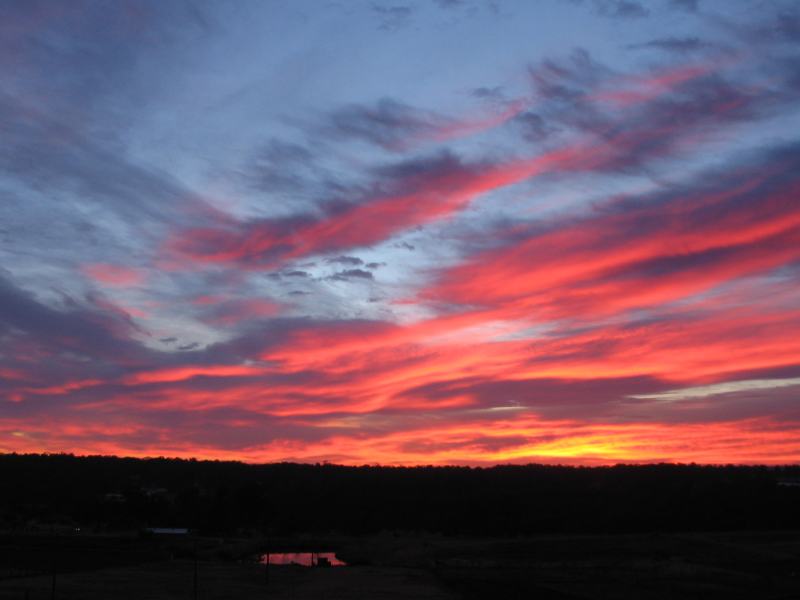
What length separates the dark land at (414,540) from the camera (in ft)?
217

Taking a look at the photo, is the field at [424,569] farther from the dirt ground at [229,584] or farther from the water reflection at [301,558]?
the water reflection at [301,558]

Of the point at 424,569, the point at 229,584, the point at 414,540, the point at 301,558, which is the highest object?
the point at 414,540

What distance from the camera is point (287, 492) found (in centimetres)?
18800

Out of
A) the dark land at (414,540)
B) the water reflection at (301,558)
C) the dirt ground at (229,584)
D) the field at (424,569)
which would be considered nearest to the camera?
the dirt ground at (229,584)

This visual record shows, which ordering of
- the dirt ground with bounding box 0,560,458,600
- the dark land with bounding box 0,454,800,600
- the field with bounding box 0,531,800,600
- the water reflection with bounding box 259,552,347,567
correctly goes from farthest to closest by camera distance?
1. the water reflection with bounding box 259,552,347,567
2. the dark land with bounding box 0,454,800,600
3. the field with bounding box 0,531,800,600
4. the dirt ground with bounding box 0,560,458,600

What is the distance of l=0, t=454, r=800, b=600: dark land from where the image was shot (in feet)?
217

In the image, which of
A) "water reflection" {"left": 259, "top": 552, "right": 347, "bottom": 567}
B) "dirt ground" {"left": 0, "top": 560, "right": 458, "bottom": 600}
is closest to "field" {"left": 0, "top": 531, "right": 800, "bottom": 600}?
"dirt ground" {"left": 0, "top": 560, "right": 458, "bottom": 600}

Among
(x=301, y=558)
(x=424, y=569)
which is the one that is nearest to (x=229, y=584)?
(x=424, y=569)

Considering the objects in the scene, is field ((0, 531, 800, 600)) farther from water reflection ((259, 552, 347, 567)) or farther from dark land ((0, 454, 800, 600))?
water reflection ((259, 552, 347, 567))

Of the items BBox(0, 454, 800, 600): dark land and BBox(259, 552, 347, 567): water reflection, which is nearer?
BBox(0, 454, 800, 600): dark land

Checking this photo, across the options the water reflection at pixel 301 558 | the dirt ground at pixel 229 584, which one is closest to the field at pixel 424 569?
the dirt ground at pixel 229 584

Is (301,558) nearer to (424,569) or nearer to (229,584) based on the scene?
(424,569)

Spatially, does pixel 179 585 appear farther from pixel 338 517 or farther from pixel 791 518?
pixel 791 518

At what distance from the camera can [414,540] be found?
382 ft
